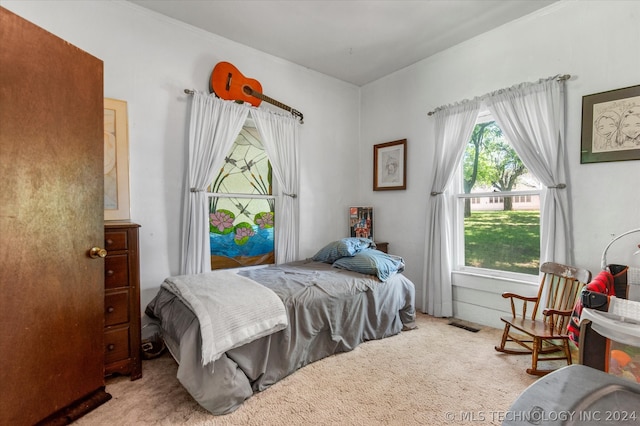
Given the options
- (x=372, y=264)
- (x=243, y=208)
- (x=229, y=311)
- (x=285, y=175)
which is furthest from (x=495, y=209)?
(x=229, y=311)

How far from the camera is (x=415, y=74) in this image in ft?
12.0

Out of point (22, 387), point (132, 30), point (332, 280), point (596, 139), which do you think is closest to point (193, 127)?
point (132, 30)

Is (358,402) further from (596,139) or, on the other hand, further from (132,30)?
(132,30)

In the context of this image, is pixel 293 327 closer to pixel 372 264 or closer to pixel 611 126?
pixel 372 264

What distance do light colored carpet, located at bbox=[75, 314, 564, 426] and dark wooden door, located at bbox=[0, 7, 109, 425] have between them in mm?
308

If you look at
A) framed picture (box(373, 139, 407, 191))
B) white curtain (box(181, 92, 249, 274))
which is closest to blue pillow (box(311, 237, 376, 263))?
framed picture (box(373, 139, 407, 191))

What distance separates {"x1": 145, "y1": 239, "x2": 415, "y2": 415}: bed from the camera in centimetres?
178

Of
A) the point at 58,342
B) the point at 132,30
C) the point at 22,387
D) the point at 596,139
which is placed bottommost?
the point at 22,387

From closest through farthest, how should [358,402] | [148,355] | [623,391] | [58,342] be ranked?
1. [623,391]
2. [58,342]
3. [358,402]
4. [148,355]

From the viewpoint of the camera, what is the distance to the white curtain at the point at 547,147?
256 cm

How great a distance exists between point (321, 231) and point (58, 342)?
2.74m

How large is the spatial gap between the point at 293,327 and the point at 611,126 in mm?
2850

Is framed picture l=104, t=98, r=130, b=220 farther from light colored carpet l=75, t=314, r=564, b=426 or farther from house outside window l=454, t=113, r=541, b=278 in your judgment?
house outside window l=454, t=113, r=541, b=278

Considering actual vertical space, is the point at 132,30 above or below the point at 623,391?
above
